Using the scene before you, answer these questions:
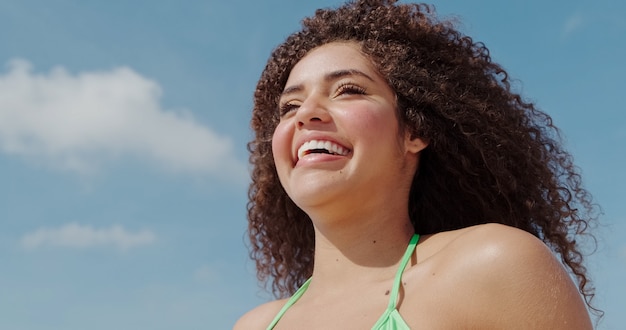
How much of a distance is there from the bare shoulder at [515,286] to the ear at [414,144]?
0.94 meters

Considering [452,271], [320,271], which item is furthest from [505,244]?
[320,271]

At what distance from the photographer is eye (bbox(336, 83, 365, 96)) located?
4.45 m

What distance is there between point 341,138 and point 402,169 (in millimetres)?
428

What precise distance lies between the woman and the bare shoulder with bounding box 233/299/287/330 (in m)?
0.01

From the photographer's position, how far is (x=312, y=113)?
14.3 ft

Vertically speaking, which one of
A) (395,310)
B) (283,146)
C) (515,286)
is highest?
(283,146)

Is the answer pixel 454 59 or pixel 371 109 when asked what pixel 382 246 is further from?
pixel 454 59

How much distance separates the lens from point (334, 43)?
192 inches

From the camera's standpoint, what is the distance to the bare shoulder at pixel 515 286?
3.46 m

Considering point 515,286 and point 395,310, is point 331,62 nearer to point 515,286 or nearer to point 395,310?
point 395,310

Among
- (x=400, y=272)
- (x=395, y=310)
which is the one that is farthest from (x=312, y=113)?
(x=395, y=310)

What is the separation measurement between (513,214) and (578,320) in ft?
3.87

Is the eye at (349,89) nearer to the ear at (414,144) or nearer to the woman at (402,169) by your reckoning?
the woman at (402,169)

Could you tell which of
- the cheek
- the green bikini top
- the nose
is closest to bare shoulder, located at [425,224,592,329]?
the green bikini top
